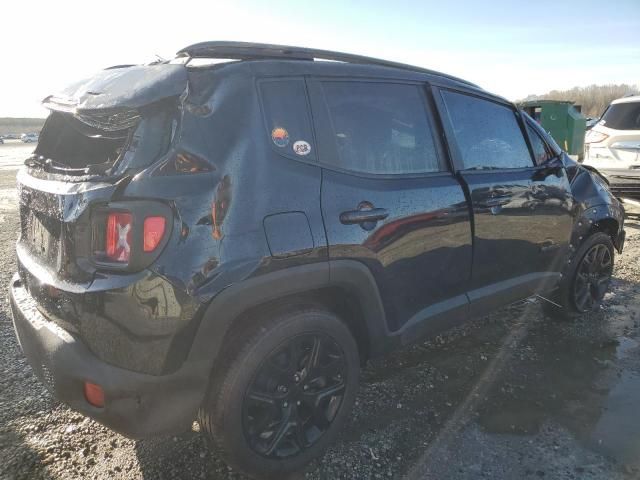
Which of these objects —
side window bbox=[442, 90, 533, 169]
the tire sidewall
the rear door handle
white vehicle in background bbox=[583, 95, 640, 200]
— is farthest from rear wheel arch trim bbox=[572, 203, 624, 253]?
white vehicle in background bbox=[583, 95, 640, 200]

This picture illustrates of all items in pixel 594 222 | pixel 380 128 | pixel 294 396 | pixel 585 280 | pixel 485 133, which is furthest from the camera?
pixel 585 280

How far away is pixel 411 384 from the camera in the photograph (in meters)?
3.00

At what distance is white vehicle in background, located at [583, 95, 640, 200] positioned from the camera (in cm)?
712

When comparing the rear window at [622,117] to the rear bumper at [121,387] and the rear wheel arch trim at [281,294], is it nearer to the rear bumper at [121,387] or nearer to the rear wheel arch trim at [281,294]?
the rear wheel arch trim at [281,294]

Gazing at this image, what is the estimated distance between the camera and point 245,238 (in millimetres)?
1842

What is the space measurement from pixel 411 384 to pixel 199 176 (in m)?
1.98

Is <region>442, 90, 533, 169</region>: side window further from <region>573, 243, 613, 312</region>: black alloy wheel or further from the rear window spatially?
the rear window

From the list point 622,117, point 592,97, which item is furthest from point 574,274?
point 592,97

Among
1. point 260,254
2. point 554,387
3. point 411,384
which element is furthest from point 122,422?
point 554,387

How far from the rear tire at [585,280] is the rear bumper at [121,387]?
3123 millimetres

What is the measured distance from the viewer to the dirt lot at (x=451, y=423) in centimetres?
226

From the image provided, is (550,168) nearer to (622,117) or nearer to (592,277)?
(592,277)

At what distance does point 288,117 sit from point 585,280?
312 cm

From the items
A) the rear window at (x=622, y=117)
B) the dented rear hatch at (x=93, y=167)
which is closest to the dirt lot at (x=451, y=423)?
the dented rear hatch at (x=93, y=167)
